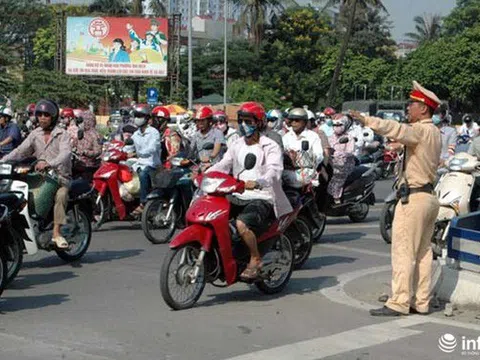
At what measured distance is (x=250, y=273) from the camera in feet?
27.3

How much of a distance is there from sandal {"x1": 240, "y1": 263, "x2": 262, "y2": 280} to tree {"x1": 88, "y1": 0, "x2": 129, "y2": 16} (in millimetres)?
69859

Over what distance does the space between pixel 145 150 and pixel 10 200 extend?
17.2ft

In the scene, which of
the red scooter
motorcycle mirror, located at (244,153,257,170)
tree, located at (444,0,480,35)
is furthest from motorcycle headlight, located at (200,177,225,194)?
tree, located at (444,0,480,35)

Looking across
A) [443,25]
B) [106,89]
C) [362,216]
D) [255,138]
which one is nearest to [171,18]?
[106,89]

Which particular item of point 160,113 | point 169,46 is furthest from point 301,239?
point 169,46

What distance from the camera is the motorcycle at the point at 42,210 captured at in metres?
8.91

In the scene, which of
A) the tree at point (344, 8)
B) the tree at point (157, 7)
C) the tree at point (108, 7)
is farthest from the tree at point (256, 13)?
the tree at point (108, 7)

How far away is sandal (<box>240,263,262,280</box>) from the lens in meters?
8.31

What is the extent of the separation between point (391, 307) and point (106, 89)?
158 feet

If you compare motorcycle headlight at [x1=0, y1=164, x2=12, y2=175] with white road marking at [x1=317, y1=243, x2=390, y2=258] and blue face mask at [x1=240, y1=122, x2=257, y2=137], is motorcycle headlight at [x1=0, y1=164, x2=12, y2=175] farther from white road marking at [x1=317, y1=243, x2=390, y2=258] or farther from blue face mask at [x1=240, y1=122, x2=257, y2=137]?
white road marking at [x1=317, y1=243, x2=390, y2=258]

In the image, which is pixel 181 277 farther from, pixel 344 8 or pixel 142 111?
pixel 344 8

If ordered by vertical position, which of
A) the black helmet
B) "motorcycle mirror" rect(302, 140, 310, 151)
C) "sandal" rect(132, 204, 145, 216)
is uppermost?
the black helmet

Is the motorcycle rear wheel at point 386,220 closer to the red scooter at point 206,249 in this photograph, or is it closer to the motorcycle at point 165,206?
the motorcycle at point 165,206

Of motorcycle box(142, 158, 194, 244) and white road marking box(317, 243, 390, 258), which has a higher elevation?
motorcycle box(142, 158, 194, 244)
